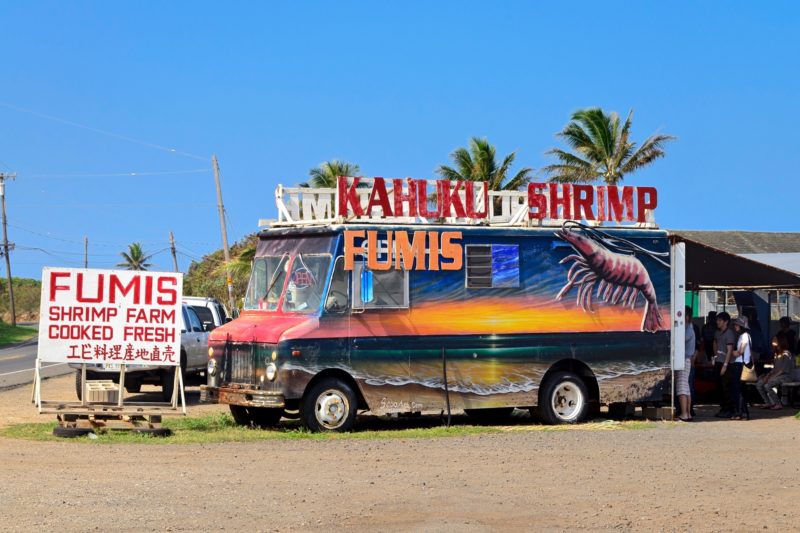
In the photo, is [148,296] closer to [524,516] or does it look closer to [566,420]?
[566,420]

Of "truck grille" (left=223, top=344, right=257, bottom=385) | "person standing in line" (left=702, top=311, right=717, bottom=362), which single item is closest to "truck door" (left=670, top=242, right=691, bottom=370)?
"person standing in line" (left=702, top=311, right=717, bottom=362)

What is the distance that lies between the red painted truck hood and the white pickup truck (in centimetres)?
422

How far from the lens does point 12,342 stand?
195 feet

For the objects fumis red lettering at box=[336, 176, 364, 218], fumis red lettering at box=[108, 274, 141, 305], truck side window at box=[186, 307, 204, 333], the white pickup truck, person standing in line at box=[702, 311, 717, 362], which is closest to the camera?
fumis red lettering at box=[336, 176, 364, 218]

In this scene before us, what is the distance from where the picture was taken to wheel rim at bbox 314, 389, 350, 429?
1566 cm

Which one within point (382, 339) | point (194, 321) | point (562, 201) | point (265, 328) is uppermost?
point (562, 201)

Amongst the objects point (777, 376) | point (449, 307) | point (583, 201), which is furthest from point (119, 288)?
point (777, 376)

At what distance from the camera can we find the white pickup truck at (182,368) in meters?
20.3

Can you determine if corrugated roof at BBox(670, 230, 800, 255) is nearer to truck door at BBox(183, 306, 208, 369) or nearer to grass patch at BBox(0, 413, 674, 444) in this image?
truck door at BBox(183, 306, 208, 369)

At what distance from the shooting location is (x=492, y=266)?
16781 mm

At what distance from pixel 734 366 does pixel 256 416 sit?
26.0 ft

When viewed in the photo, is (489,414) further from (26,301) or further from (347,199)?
(26,301)

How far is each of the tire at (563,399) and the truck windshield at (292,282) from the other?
12.9 feet

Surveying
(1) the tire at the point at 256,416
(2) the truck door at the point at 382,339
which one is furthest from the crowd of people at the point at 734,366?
(1) the tire at the point at 256,416
